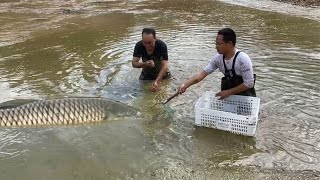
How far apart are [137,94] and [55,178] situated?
302cm

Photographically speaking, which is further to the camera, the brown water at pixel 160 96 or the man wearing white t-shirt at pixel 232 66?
the man wearing white t-shirt at pixel 232 66

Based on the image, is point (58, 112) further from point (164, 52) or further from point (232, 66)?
point (164, 52)

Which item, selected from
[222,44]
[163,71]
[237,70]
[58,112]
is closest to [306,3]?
[163,71]

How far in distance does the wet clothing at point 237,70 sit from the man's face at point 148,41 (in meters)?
1.58

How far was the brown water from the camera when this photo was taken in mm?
4812

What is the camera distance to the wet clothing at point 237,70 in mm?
5504

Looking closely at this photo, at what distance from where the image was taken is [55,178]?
4633 mm

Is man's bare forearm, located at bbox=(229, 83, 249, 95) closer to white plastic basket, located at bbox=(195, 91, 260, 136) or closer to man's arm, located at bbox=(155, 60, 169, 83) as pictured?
white plastic basket, located at bbox=(195, 91, 260, 136)

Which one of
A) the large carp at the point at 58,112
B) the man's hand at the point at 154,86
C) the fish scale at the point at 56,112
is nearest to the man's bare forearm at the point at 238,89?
the large carp at the point at 58,112

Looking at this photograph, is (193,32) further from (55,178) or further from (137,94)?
(55,178)

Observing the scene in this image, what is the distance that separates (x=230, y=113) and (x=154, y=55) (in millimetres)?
2576

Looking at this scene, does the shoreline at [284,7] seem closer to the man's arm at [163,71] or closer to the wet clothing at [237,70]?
the man's arm at [163,71]

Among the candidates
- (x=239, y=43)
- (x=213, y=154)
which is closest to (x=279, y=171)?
(x=213, y=154)

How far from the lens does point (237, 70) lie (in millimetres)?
5648
